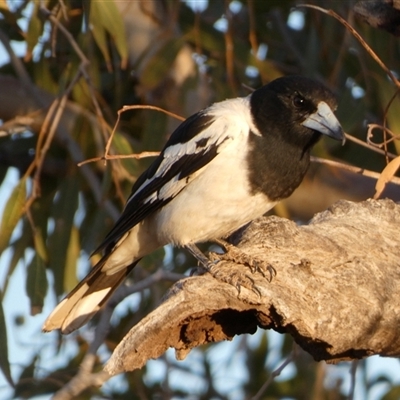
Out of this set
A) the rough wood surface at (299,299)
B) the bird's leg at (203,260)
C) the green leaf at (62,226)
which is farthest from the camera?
the green leaf at (62,226)

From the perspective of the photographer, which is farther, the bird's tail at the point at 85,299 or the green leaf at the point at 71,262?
the green leaf at the point at 71,262

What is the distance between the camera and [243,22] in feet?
16.0

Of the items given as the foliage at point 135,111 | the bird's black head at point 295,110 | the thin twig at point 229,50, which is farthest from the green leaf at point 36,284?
the thin twig at point 229,50

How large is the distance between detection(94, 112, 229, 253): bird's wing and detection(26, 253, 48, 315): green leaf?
28 cm

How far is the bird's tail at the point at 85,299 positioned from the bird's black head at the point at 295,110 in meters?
0.79

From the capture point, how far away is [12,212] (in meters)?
3.73

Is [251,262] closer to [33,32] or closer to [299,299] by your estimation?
[299,299]

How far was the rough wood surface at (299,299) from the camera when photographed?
91.7 inches

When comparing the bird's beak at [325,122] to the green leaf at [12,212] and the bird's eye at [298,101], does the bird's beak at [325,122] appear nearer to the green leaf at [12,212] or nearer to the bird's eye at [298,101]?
the bird's eye at [298,101]

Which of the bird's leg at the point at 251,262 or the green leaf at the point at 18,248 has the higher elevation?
the bird's leg at the point at 251,262

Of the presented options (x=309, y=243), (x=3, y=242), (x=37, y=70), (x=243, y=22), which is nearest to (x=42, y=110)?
(x=37, y=70)

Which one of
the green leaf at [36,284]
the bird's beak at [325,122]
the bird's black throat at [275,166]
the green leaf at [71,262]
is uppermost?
the bird's beak at [325,122]

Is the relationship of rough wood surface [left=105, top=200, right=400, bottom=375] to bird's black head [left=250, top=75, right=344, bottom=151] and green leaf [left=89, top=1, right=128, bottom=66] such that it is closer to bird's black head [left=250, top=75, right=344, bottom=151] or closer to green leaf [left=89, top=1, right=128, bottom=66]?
bird's black head [left=250, top=75, right=344, bottom=151]

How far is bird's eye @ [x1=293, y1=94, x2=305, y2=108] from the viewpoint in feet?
11.2
